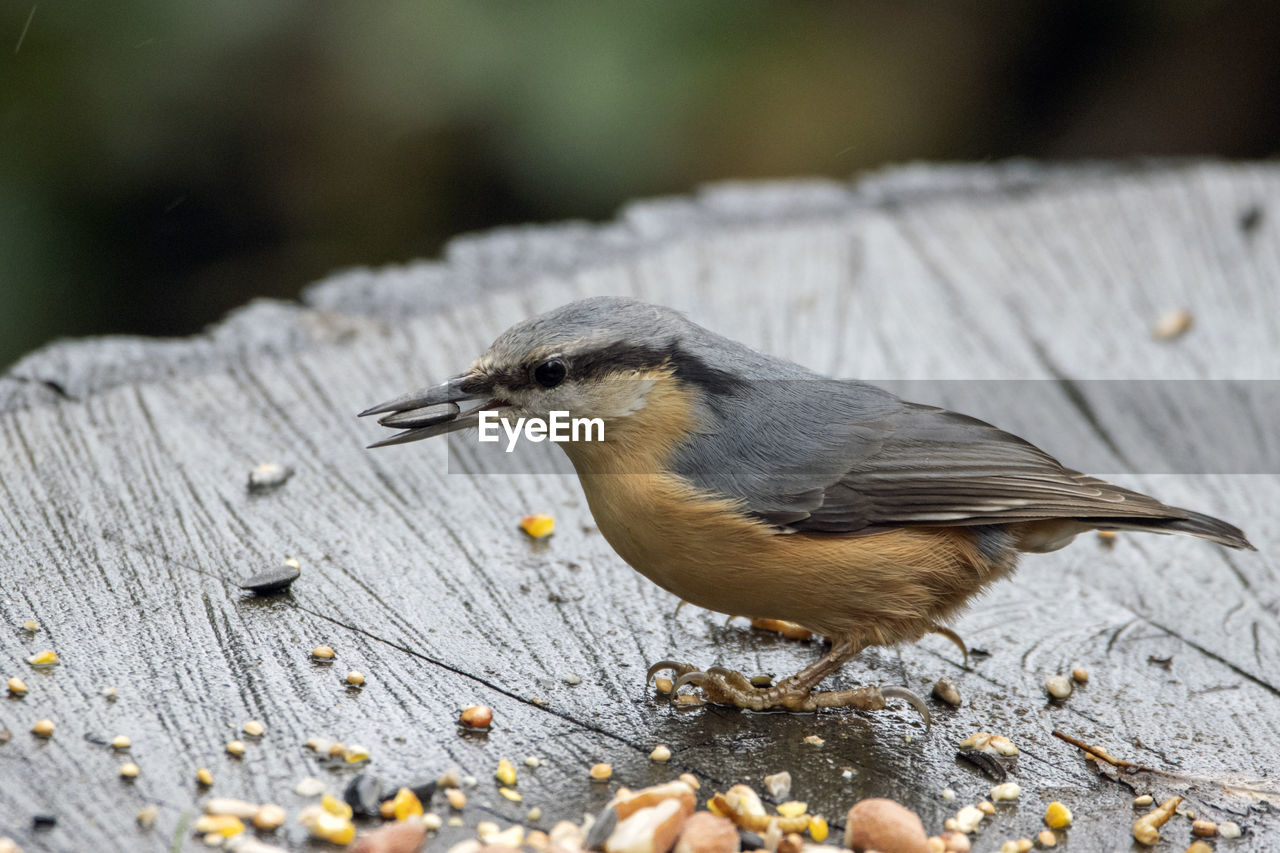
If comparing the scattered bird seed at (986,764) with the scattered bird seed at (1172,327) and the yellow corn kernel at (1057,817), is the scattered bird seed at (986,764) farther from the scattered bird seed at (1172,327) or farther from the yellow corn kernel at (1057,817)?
the scattered bird seed at (1172,327)

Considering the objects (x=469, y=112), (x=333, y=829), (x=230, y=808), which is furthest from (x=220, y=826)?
(x=469, y=112)

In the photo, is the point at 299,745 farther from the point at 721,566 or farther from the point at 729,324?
the point at 729,324

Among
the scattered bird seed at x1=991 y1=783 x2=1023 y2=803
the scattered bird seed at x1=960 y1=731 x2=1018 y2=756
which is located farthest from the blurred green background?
the scattered bird seed at x1=991 y1=783 x2=1023 y2=803

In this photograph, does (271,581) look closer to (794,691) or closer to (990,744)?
(794,691)

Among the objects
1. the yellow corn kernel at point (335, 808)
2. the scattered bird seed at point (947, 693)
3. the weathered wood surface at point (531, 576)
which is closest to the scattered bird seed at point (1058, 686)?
the weathered wood surface at point (531, 576)

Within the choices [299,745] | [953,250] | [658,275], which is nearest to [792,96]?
[953,250]

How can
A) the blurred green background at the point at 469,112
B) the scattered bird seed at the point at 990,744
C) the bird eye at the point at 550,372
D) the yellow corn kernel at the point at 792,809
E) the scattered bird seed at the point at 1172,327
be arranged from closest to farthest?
the yellow corn kernel at the point at 792,809 → the scattered bird seed at the point at 990,744 → the bird eye at the point at 550,372 → the scattered bird seed at the point at 1172,327 → the blurred green background at the point at 469,112

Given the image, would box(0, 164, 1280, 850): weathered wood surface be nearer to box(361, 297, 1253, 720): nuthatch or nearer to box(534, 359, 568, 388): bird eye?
box(361, 297, 1253, 720): nuthatch

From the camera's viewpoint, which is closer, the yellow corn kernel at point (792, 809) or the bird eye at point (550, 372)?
the yellow corn kernel at point (792, 809)
